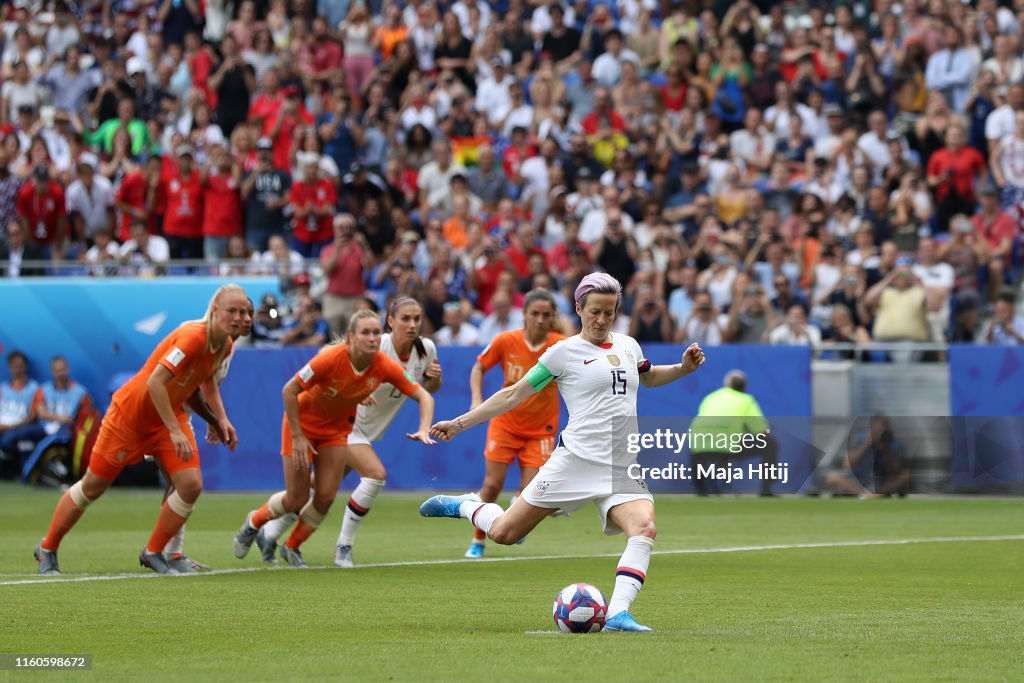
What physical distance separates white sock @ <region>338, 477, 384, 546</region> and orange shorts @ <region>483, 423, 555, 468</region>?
4.27 ft

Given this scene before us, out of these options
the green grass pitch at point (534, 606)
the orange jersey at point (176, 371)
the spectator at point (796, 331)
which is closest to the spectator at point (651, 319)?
the spectator at point (796, 331)

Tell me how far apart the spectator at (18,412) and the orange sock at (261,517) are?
1127 cm

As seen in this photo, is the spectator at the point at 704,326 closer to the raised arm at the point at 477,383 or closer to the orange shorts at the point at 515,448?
the orange shorts at the point at 515,448

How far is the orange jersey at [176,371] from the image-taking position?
12.5 m

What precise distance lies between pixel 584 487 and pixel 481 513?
2.93 ft

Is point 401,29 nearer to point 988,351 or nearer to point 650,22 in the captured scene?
point 650,22

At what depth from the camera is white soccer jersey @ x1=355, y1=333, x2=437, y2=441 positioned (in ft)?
47.8

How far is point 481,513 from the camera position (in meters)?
10.2

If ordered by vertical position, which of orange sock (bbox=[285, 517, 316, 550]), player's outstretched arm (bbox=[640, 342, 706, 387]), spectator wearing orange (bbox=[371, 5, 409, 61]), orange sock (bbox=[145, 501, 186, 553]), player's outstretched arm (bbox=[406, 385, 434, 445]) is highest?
spectator wearing orange (bbox=[371, 5, 409, 61])

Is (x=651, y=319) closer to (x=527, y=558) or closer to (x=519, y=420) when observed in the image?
(x=519, y=420)

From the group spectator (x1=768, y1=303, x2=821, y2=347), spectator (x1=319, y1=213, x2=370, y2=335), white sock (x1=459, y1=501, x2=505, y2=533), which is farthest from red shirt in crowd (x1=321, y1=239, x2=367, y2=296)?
white sock (x1=459, y1=501, x2=505, y2=533)

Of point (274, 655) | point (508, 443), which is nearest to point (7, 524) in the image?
point (508, 443)

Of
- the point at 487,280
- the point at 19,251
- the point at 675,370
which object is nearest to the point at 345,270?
the point at 487,280

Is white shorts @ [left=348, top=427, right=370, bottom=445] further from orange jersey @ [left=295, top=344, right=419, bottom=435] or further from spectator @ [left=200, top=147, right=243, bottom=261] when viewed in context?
spectator @ [left=200, top=147, right=243, bottom=261]
